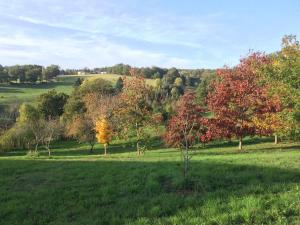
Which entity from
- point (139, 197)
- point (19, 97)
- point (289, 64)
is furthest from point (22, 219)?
point (19, 97)

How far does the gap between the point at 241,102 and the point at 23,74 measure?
112 metres

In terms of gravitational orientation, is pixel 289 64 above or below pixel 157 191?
above

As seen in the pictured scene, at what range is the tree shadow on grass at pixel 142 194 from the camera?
388 inches

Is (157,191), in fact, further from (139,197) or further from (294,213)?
(294,213)

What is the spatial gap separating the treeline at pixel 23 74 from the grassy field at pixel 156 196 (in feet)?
406

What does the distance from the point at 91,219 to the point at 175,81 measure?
11325cm

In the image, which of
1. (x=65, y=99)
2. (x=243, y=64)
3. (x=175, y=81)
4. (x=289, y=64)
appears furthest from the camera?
(x=175, y=81)

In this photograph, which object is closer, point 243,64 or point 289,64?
point 289,64

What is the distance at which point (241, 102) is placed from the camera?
128 ft

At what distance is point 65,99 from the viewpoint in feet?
300

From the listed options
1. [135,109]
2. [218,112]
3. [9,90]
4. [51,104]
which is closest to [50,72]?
[9,90]

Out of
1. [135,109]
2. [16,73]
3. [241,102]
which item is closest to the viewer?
[241,102]

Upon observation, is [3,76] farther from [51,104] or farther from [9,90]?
[51,104]

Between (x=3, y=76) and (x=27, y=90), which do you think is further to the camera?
(x=3, y=76)
